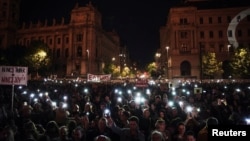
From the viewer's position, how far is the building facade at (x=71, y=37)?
282 ft

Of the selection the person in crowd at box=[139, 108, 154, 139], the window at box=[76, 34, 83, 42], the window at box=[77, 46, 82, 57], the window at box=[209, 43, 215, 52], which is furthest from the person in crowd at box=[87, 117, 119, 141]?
the window at box=[76, 34, 83, 42]

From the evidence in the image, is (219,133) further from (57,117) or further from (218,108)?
(218,108)

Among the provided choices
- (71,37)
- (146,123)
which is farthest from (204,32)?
(146,123)

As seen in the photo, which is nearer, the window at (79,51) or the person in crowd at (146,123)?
the person in crowd at (146,123)

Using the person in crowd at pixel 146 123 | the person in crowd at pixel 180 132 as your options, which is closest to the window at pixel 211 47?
the person in crowd at pixel 146 123

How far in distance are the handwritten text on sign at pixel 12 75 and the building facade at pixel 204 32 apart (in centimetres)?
5732

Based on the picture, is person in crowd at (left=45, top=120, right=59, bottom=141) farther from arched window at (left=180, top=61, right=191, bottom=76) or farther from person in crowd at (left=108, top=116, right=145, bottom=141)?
arched window at (left=180, top=61, right=191, bottom=76)

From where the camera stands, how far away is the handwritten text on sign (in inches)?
432

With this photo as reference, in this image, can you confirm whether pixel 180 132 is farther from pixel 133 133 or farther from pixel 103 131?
pixel 103 131

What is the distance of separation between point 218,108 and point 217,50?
6051 cm

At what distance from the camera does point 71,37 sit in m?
88.2

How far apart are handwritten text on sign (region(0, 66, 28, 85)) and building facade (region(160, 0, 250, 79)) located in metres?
57.3

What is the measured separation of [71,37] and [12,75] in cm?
7871

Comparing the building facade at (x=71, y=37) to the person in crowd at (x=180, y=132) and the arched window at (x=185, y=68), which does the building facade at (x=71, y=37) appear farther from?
the person in crowd at (x=180, y=132)
